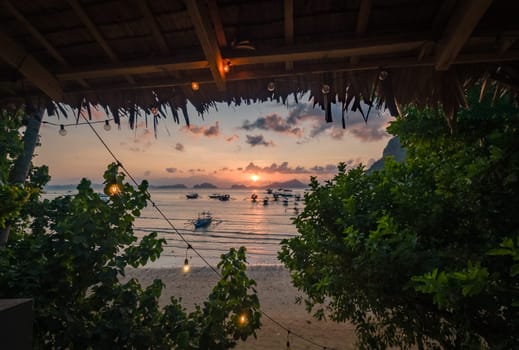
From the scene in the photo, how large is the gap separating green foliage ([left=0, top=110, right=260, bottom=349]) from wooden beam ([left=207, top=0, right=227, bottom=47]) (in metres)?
2.03

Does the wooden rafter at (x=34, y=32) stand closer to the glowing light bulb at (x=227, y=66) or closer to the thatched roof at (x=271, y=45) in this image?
the thatched roof at (x=271, y=45)

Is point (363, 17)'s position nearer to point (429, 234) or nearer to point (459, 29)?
point (459, 29)

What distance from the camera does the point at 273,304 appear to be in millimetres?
11719

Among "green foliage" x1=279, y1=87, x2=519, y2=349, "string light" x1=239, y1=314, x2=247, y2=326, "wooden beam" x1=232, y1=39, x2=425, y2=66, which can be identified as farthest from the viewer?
"string light" x1=239, y1=314, x2=247, y2=326

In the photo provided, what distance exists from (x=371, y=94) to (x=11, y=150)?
640 cm

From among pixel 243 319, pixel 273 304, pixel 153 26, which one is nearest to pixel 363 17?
pixel 153 26

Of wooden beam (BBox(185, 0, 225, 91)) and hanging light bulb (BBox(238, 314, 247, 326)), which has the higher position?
wooden beam (BBox(185, 0, 225, 91))

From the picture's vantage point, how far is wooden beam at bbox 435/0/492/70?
1195 mm

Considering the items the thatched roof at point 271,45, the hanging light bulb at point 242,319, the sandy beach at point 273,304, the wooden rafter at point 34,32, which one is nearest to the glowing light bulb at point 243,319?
the hanging light bulb at point 242,319

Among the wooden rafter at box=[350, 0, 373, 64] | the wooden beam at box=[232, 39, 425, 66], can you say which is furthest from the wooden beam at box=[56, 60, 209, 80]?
the wooden rafter at box=[350, 0, 373, 64]

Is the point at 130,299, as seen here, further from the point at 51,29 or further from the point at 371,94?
the point at 371,94

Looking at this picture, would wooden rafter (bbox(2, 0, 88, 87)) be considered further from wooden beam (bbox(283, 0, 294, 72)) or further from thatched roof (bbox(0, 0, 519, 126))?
wooden beam (bbox(283, 0, 294, 72))

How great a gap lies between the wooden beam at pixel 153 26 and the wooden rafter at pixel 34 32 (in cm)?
70

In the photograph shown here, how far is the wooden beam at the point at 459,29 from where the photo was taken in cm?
119
